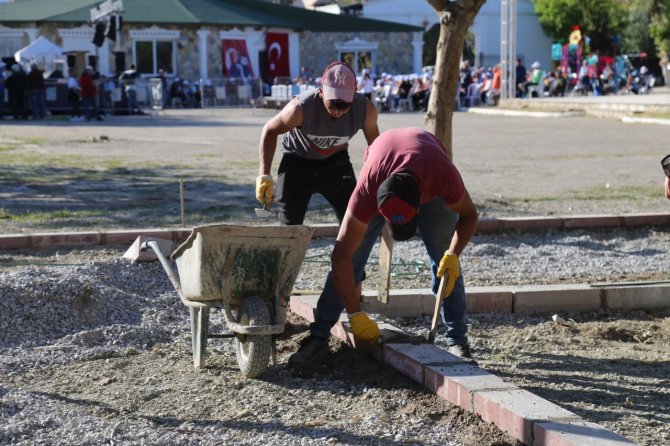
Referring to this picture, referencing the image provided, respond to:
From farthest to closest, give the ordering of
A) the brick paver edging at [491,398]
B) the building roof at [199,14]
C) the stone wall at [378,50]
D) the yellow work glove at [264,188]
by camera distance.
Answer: the stone wall at [378,50] < the building roof at [199,14] < the yellow work glove at [264,188] < the brick paver edging at [491,398]

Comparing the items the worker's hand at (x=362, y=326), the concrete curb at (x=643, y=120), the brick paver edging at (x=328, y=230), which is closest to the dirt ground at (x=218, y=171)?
the concrete curb at (x=643, y=120)

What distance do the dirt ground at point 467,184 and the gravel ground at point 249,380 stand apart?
20 mm

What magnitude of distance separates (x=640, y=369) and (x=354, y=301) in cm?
172

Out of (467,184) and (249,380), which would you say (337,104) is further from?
(467,184)

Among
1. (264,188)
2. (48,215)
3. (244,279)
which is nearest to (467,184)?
(48,215)

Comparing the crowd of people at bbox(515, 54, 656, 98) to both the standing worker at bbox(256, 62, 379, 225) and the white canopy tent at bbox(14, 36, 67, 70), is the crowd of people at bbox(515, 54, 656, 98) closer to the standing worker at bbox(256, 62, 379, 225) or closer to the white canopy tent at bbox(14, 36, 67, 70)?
the white canopy tent at bbox(14, 36, 67, 70)

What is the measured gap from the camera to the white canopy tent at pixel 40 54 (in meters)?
35.7

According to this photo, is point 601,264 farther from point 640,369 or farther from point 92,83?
point 92,83

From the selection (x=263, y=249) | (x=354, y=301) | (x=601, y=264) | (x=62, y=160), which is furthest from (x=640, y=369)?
(x=62, y=160)

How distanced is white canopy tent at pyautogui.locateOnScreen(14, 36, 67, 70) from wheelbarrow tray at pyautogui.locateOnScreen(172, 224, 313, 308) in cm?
A: 3188

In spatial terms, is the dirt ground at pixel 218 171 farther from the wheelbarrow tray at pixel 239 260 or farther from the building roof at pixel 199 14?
the building roof at pixel 199 14

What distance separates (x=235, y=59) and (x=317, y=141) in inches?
1517

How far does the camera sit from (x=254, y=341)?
5.48 meters

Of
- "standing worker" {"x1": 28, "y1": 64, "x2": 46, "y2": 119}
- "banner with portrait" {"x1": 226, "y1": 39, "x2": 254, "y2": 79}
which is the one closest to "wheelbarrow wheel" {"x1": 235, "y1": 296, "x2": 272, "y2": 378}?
"standing worker" {"x1": 28, "y1": 64, "x2": 46, "y2": 119}
